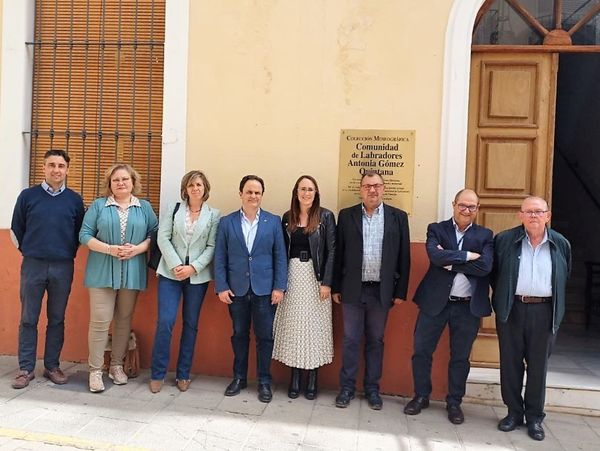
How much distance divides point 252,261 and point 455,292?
1546mm

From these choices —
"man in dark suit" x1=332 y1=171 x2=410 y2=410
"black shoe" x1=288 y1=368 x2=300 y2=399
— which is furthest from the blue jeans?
"man in dark suit" x1=332 y1=171 x2=410 y2=410

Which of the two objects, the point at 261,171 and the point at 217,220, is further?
the point at 261,171

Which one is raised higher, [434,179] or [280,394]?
[434,179]

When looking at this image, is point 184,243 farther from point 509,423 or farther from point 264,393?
point 509,423

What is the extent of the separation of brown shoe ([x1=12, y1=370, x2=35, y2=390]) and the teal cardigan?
3.05ft

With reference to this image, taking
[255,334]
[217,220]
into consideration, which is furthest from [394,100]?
[255,334]

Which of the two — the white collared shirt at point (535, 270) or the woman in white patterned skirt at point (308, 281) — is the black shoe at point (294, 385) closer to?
the woman in white patterned skirt at point (308, 281)

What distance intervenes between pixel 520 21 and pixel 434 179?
1604 mm

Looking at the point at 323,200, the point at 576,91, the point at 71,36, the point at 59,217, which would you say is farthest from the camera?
the point at 576,91

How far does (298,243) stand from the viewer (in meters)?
4.30

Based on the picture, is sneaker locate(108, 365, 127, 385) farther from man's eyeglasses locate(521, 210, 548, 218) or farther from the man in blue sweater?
man's eyeglasses locate(521, 210, 548, 218)

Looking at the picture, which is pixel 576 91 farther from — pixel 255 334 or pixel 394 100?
pixel 255 334

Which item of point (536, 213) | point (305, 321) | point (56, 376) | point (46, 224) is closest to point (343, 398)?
point (305, 321)

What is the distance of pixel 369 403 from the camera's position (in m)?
4.33
